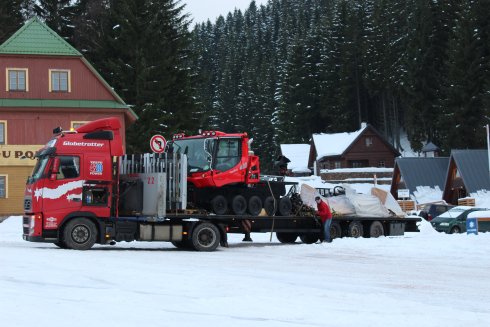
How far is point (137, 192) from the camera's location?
21734 mm

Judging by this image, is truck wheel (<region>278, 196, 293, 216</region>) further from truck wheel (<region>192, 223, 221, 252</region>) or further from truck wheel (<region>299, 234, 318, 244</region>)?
truck wheel (<region>192, 223, 221, 252</region>)

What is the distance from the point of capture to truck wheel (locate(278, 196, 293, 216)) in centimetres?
2458

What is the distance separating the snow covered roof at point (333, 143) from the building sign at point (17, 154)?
46.5 m

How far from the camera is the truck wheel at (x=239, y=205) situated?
23.1 metres

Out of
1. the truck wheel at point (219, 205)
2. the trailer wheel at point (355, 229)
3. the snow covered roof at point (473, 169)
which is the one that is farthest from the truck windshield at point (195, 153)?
the snow covered roof at point (473, 169)

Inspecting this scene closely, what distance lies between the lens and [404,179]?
65688mm

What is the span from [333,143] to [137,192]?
6585 cm

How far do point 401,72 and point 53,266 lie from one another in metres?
78.8

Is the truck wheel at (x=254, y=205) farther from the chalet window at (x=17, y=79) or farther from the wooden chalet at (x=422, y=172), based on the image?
the wooden chalet at (x=422, y=172)

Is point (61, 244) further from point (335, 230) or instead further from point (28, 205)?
point (335, 230)

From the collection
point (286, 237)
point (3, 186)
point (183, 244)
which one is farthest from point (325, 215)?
point (3, 186)

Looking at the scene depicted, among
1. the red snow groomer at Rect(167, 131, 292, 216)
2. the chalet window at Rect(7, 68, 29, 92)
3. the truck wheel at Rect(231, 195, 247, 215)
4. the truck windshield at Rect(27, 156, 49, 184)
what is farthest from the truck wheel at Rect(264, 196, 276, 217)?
the chalet window at Rect(7, 68, 29, 92)

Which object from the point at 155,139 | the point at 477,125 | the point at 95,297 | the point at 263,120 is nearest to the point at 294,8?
the point at 263,120

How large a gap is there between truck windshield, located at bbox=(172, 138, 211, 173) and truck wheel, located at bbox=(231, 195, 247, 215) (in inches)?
52.0
